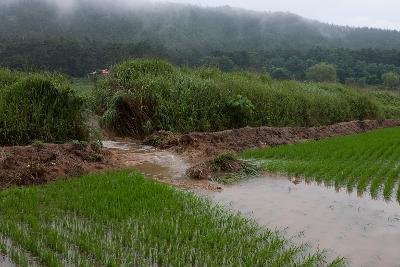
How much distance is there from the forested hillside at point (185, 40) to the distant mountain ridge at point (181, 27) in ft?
0.64

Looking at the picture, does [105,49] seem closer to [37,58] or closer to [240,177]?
[37,58]

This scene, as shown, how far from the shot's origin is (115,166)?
10.5 m

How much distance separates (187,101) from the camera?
1559 centimetres

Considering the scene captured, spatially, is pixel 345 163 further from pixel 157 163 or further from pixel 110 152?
pixel 110 152

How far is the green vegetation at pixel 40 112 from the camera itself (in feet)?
35.5

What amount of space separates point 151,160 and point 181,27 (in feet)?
267

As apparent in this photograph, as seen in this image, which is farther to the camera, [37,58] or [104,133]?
[37,58]

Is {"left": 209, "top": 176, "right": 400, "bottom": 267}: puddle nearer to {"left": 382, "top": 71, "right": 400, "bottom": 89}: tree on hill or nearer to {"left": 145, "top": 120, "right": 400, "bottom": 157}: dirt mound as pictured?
{"left": 145, "top": 120, "right": 400, "bottom": 157}: dirt mound

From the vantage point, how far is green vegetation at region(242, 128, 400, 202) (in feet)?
30.7

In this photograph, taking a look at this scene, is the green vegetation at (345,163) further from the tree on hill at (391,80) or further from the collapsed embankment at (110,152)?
the tree on hill at (391,80)

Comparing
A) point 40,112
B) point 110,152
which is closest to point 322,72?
point 110,152

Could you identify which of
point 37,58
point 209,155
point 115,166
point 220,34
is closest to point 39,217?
point 115,166

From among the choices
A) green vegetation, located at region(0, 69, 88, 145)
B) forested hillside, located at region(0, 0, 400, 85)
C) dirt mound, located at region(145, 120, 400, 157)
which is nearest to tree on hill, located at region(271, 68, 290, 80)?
forested hillside, located at region(0, 0, 400, 85)

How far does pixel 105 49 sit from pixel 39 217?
38.2 metres
